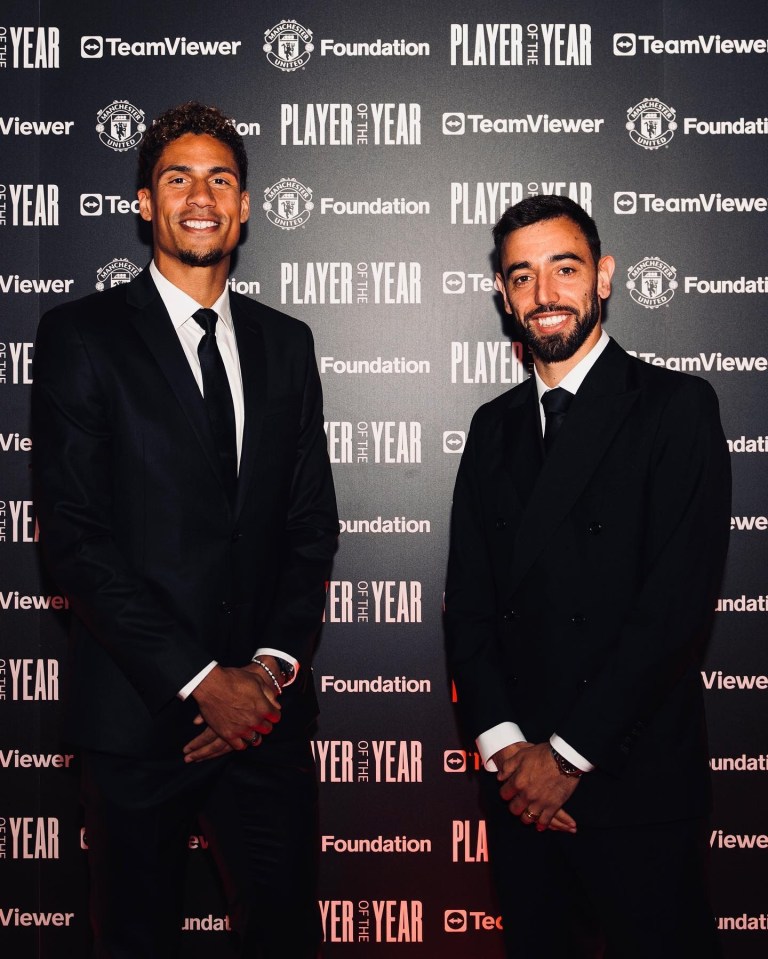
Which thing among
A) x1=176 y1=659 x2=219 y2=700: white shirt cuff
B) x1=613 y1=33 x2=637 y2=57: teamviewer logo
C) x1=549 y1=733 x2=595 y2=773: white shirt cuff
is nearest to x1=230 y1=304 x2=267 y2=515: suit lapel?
x1=176 y1=659 x2=219 y2=700: white shirt cuff

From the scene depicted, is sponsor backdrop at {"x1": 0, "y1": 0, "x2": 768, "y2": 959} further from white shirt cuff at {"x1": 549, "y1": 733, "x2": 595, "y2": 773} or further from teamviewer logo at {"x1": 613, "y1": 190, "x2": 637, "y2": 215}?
white shirt cuff at {"x1": 549, "y1": 733, "x2": 595, "y2": 773}

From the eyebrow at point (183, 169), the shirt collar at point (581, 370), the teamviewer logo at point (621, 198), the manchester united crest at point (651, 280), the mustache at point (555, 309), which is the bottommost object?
the shirt collar at point (581, 370)

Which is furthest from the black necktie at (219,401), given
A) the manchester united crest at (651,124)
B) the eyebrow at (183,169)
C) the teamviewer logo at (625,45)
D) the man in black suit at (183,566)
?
the teamviewer logo at (625,45)

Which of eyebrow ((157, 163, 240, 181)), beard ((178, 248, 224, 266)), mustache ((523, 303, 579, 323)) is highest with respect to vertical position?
eyebrow ((157, 163, 240, 181))

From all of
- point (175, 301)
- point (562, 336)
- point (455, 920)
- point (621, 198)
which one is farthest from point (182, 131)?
point (455, 920)

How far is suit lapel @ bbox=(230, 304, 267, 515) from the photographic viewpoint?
2.21 m

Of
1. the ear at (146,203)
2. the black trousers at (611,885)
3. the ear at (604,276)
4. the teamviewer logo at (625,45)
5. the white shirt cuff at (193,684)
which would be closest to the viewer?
the black trousers at (611,885)

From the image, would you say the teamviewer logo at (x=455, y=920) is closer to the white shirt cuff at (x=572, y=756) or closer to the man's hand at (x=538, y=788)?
the man's hand at (x=538, y=788)

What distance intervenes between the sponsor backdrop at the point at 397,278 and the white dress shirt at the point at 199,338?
2.32ft

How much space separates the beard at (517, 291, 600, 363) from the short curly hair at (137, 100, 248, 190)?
93 cm

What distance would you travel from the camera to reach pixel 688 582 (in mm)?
1947

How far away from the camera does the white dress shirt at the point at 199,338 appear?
88.3 inches

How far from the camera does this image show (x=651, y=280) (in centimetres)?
303

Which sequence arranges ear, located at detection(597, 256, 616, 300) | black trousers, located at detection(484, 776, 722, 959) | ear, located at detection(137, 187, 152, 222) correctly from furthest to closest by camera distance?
ear, located at detection(137, 187, 152, 222) → ear, located at detection(597, 256, 616, 300) → black trousers, located at detection(484, 776, 722, 959)
